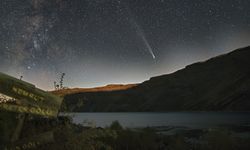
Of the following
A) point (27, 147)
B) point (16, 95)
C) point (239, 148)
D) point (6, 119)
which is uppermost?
point (16, 95)

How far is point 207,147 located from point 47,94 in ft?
51.8

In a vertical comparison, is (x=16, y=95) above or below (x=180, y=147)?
above

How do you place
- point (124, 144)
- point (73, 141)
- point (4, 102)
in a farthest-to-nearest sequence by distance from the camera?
point (124, 144) < point (73, 141) < point (4, 102)

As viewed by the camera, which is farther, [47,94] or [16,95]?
[47,94]

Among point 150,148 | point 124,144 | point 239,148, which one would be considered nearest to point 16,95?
point 124,144

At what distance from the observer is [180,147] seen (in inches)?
761

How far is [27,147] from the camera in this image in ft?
17.5

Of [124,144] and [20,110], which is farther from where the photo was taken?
[124,144]

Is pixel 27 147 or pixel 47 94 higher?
pixel 47 94

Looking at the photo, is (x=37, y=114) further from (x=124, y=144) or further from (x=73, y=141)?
(x=124, y=144)

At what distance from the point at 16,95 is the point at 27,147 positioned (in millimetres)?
893

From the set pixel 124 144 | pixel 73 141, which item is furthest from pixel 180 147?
pixel 73 141

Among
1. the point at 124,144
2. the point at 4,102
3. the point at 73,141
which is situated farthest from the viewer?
the point at 124,144

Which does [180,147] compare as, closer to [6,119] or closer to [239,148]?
[239,148]
